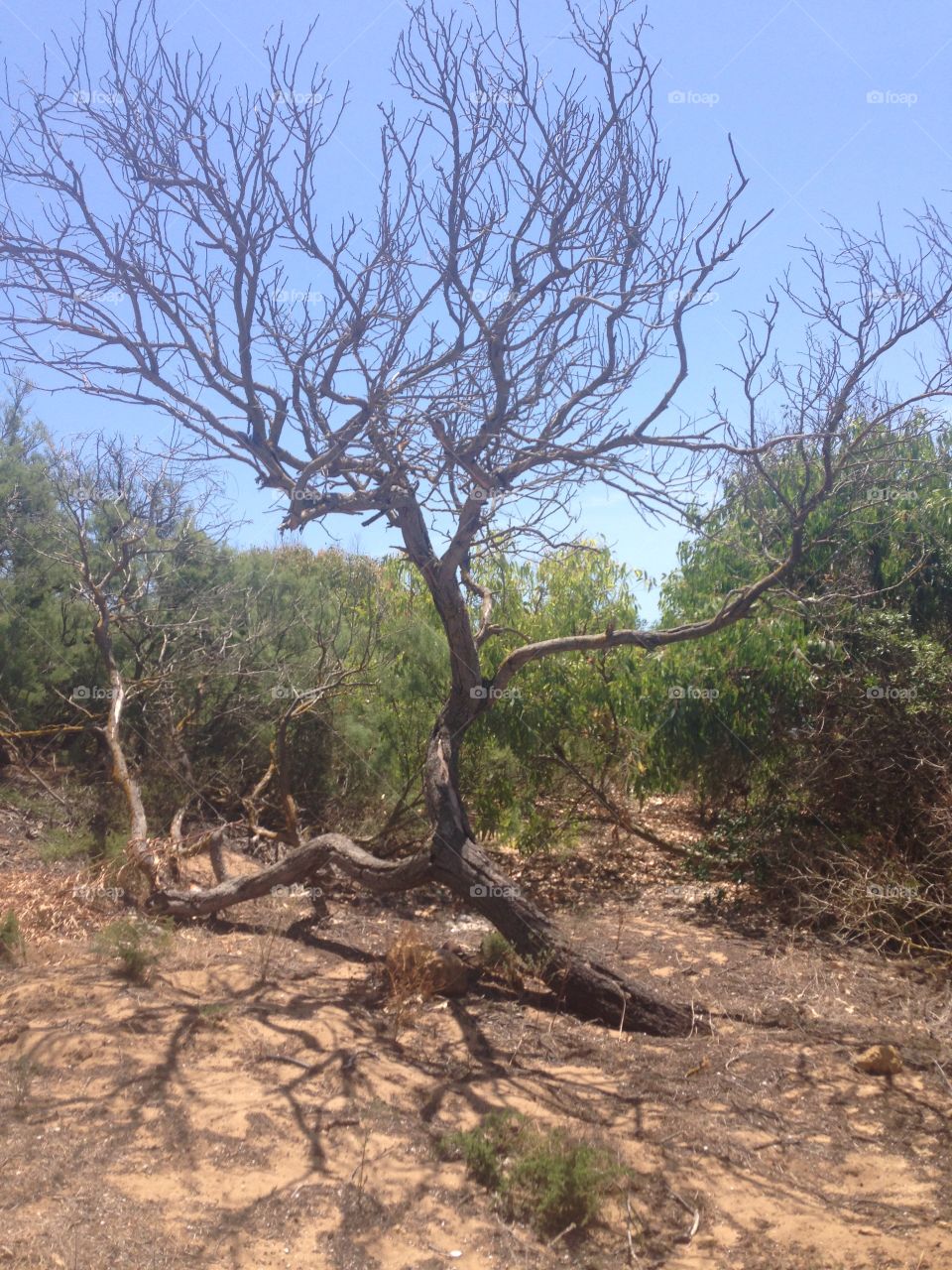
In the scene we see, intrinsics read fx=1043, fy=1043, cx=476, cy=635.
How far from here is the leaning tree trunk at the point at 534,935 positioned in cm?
632

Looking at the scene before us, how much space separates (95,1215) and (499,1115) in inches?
70.9

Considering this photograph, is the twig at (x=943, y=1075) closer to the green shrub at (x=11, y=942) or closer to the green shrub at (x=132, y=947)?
the green shrub at (x=132, y=947)

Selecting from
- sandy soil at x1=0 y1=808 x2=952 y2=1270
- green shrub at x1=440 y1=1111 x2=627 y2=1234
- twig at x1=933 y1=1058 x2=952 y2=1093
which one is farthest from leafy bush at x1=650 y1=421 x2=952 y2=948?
green shrub at x1=440 y1=1111 x2=627 y2=1234

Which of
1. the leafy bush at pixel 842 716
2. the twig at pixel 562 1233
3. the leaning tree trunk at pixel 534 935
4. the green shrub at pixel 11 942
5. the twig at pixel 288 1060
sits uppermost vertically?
the leafy bush at pixel 842 716

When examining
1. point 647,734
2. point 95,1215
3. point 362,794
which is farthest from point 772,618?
point 95,1215

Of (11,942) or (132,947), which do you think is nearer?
(132,947)

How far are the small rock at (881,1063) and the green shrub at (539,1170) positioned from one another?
1.95m

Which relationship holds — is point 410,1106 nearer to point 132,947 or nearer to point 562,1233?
point 562,1233

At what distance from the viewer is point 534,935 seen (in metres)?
6.61

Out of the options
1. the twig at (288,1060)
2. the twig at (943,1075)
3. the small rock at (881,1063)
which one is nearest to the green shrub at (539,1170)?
the twig at (288,1060)

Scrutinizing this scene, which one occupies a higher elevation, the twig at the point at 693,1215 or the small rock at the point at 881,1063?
the small rock at the point at 881,1063

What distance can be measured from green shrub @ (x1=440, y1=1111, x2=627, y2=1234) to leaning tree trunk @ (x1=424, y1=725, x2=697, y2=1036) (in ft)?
5.29

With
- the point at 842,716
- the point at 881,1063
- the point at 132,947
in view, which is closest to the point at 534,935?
the point at 881,1063

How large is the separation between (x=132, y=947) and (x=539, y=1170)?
3.20 meters
